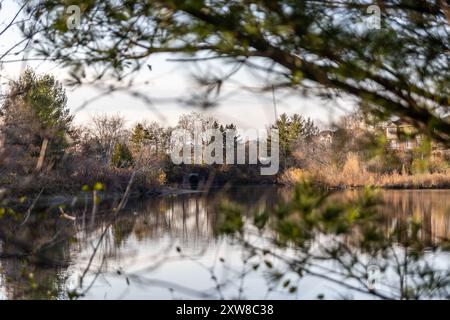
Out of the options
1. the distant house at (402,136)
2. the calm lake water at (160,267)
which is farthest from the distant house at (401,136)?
the calm lake water at (160,267)

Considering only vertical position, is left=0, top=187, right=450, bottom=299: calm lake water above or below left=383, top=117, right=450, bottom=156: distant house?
below

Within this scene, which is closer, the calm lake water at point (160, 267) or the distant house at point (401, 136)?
the distant house at point (401, 136)

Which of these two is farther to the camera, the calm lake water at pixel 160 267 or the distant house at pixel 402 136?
the calm lake water at pixel 160 267

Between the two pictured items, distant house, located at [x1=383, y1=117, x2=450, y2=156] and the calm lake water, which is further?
the calm lake water

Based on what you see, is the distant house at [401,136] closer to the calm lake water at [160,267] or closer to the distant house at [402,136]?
the distant house at [402,136]

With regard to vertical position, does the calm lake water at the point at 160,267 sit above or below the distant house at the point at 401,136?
below

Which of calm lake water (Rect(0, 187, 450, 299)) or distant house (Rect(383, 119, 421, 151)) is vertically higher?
distant house (Rect(383, 119, 421, 151))

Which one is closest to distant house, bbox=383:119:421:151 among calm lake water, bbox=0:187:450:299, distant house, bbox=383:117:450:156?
distant house, bbox=383:117:450:156

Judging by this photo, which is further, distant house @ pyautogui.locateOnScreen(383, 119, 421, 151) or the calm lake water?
the calm lake water

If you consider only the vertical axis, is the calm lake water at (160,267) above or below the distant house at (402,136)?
below

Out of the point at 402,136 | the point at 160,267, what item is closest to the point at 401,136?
the point at 402,136

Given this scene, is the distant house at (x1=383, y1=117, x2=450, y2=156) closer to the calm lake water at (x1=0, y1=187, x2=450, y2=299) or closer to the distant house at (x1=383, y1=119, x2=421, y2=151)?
the distant house at (x1=383, y1=119, x2=421, y2=151)
